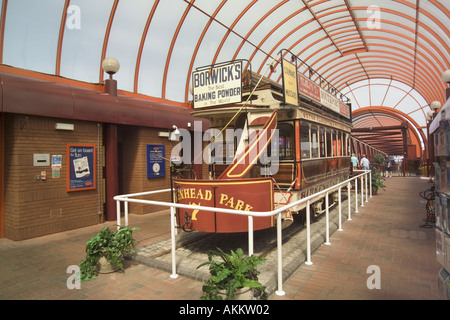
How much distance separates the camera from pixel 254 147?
5.54 meters

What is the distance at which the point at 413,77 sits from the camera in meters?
22.8

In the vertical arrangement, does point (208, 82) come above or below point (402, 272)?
above

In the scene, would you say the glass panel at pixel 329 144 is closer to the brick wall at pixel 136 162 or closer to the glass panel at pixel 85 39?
the brick wall at pixel 136 162

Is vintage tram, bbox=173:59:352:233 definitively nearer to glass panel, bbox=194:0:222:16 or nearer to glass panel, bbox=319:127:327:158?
glass panel, bbox=319:127:327:158

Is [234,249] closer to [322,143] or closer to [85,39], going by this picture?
[322,143]

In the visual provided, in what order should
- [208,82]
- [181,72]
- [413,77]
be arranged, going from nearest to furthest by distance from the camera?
[208,82], [181,72], [413,77]

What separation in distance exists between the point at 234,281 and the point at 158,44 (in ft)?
33.7

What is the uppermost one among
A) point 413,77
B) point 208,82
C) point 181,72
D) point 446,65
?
point 413,77

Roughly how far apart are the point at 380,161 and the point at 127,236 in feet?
65.5

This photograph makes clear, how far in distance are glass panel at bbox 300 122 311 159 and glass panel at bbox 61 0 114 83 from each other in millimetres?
6681

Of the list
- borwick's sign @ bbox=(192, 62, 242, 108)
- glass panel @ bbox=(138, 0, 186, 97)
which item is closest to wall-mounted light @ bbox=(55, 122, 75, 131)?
borwick's sign @ bbox=(192, 62, 242, 108)
